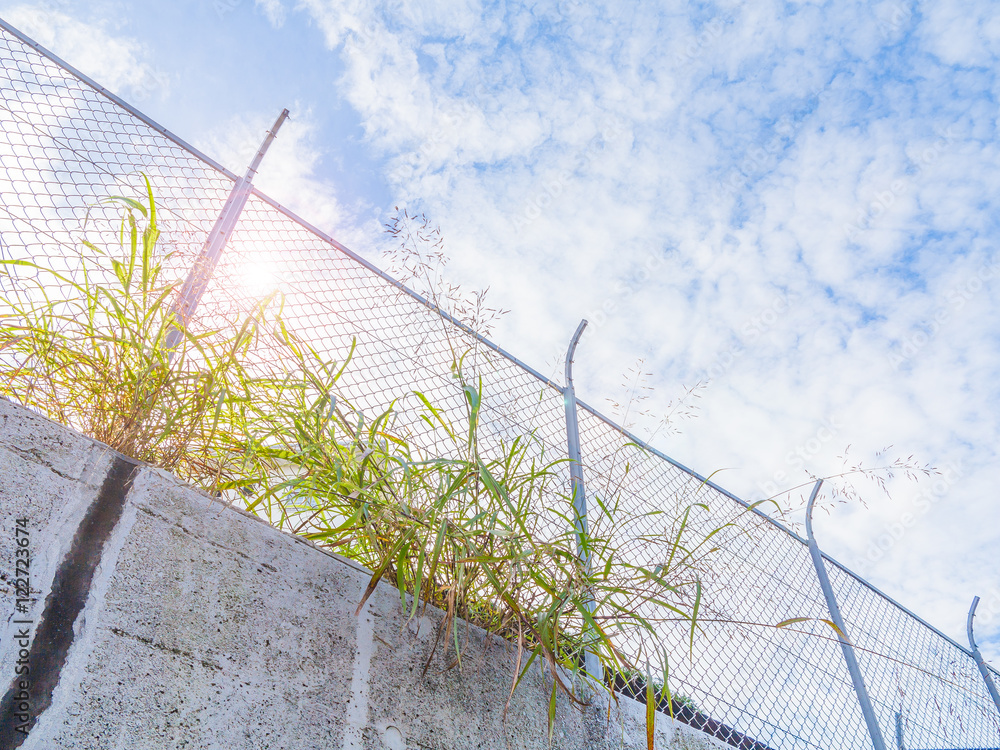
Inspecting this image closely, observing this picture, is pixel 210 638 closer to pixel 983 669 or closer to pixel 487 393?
pixel 487 393

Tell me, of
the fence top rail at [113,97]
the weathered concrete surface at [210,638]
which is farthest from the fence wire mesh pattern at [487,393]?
the weathered concrete surface at [210,638]

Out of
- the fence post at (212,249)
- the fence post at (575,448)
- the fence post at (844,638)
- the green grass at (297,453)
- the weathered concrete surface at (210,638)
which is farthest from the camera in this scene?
the fence post at (844,638)

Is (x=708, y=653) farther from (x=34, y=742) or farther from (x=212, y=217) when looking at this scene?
(x=212, y=217)

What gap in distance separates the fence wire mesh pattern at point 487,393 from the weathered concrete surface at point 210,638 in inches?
17.2

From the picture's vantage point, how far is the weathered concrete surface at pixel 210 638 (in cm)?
76

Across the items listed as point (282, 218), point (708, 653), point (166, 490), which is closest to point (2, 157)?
point (282, 218)

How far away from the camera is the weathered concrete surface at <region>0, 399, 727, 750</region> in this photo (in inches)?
30.1

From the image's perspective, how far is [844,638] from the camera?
6.22 ft

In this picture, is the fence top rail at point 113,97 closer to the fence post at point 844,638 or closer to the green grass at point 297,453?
the green grass at point 297,453

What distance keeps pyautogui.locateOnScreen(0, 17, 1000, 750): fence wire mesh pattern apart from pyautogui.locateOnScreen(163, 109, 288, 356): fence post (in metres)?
0.02

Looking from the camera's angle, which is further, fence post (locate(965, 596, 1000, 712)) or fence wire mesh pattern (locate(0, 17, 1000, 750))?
fence post (locate(965, 596, 1000, 712))

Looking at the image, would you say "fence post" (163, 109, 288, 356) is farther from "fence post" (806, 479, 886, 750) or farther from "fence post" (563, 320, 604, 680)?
"fence post" (806, 479, 886, 750)

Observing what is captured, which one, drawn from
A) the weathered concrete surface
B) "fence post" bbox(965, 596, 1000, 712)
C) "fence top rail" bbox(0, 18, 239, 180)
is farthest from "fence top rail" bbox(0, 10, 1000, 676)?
"fence post" bbox(965, 596, 1000, 712)

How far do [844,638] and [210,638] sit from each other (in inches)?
77.5
